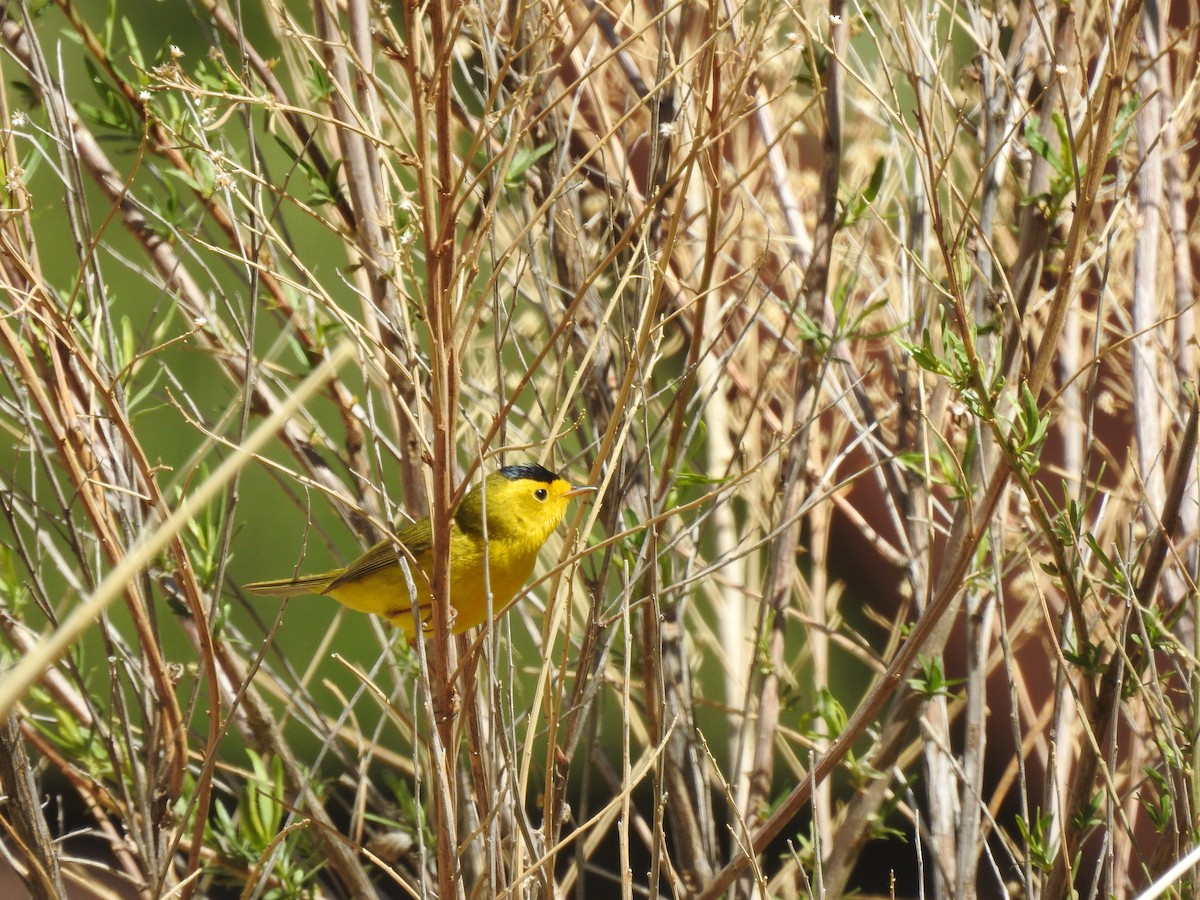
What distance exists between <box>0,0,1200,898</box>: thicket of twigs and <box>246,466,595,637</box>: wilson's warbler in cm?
19

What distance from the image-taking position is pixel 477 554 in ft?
9.02

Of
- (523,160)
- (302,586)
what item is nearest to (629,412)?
(523,160)

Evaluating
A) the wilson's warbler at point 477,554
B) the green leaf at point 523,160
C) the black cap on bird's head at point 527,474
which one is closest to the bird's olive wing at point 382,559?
the wilson's warbler at point 477,554

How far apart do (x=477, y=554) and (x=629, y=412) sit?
1.36 metres

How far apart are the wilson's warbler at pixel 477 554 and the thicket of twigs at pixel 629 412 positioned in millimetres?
186

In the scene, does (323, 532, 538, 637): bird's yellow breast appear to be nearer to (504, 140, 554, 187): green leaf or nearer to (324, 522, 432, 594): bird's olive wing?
(324, 522, 432, 594): bird's olive wing

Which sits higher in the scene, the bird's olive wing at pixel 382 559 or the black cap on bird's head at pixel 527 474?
the black cap on bird's head at pixel 527 474

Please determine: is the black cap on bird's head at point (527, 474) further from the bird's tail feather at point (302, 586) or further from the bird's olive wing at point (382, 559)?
the bird's tail feather at point (302, 586)

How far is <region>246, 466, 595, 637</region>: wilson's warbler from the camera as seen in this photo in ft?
8.75

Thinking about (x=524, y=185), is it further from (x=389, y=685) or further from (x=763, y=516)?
(x=389, y=685)

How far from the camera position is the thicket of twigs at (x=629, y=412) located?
1439 mm

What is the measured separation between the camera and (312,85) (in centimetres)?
228

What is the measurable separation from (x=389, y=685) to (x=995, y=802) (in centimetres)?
229

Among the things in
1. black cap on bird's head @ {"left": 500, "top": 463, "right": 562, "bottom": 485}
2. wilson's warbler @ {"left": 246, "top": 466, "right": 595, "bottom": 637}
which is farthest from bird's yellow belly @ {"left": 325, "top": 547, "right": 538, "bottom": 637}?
black cap on bird's head @ {"left": 500, "top": 463, "right": 562, "bottom": 485}
